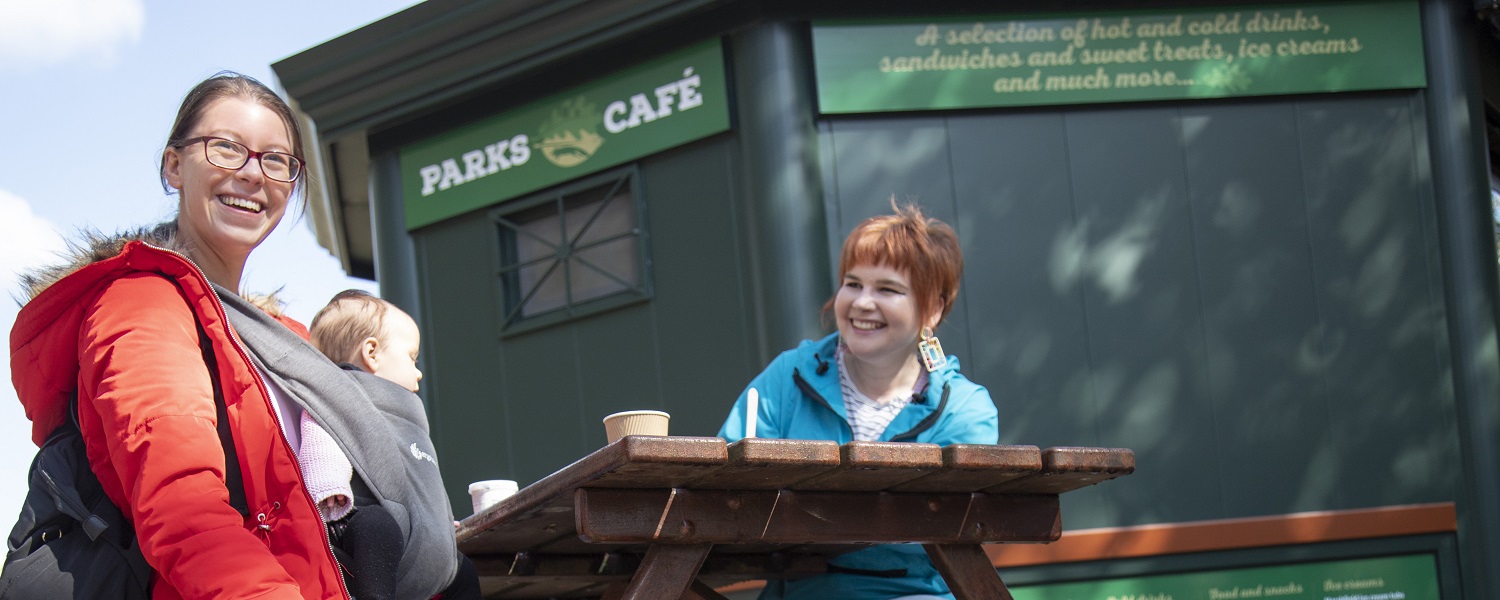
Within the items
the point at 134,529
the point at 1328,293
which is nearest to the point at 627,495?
the point at 134,529

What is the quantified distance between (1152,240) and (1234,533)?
124cm

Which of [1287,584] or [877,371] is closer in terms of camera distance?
[877,371]

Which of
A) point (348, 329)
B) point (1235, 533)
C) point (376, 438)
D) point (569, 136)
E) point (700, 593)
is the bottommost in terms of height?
point (1235, 533)

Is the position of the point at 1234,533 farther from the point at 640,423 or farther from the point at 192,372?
the point at 192,372

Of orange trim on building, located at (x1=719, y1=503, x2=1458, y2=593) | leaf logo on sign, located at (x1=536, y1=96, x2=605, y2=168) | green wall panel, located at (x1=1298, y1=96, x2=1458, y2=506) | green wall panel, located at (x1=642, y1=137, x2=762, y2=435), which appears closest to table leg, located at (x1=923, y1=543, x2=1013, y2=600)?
orange trim on building, located at (x1=719, y1=503, x2=1458, y2=593)

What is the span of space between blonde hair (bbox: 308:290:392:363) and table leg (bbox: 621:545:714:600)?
812 millimetres

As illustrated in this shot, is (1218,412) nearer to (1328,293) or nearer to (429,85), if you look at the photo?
(1328,293)

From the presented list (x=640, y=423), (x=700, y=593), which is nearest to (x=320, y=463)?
(x=640, y=423)

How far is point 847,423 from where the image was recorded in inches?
135

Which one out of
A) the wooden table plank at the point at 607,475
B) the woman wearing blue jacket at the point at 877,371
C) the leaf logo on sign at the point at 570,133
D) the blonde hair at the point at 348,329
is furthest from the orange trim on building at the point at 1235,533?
the blonde hair at the point at 348,329

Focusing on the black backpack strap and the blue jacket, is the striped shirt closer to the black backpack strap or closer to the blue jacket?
the blue jacket

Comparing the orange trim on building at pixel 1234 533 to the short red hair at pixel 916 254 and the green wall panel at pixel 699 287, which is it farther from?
the short red hair at pixel 916 254

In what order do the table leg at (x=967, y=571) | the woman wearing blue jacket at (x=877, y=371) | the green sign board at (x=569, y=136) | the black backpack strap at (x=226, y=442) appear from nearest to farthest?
1. the black backpack strap at (x=226, y=442)
2. the table leg at (x=967, y=571)
3. the woman wearing blue jacket at (x=877, y=371)
4. the green sign board at (x=569, y=136)

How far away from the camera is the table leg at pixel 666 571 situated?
8.50 ft
